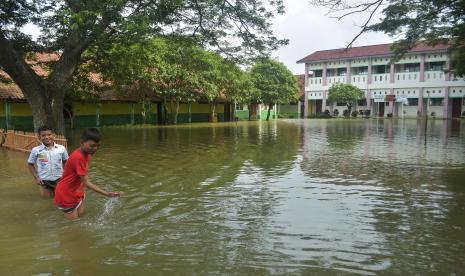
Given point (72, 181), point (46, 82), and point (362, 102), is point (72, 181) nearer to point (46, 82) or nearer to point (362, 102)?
point (46, 82)

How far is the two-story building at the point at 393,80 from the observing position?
158 feet

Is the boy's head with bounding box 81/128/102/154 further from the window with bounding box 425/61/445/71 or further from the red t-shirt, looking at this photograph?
the window with bounding box 425/61/445/71

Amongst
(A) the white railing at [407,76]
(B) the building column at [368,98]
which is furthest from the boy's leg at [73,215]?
(B) the building column at [368,98]

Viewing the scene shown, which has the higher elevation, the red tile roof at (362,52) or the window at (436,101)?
the red tile roof at (362,52)

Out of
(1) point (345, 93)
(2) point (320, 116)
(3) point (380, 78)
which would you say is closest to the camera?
(1) point (345, 93)

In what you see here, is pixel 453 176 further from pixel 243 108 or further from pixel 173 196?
pixel 243 108

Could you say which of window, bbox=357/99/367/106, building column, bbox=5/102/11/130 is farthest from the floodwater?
window, bbox=357/99/367/106

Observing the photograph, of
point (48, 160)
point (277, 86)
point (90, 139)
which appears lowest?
point (48, 160)

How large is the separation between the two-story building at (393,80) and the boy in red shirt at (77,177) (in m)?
43.7

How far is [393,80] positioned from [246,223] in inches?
1966

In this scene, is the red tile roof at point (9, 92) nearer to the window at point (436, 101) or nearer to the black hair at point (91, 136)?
the black hair at point (91, 136)

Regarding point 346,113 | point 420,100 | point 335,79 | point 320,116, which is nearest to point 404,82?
point 420,100

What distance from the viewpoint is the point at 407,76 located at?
165 feet

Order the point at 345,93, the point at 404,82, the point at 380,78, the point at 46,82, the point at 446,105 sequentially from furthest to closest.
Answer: the point at 380,78 < the point at 345,93 < the point at 404,82 < the point at 446,105 < the point at 46,82
